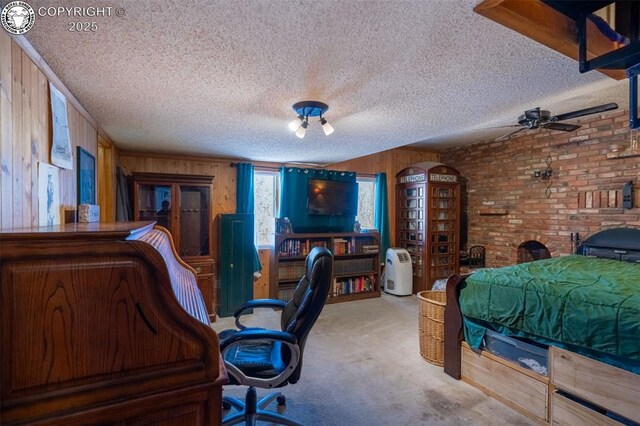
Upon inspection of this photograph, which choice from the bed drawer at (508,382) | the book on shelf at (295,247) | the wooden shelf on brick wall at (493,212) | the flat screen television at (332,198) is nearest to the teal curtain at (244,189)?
the book on shelf at (295,247)

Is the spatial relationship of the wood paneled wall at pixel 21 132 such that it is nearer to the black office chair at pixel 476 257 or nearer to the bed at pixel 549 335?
the bed at pixel 549 335

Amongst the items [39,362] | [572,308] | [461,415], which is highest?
[39,362]

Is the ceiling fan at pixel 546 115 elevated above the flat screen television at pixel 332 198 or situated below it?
above

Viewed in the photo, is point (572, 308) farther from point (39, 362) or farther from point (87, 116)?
point (87, 116)

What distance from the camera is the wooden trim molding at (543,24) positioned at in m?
1.18

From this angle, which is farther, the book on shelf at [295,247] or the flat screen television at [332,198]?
the flat screen television at [332,198]

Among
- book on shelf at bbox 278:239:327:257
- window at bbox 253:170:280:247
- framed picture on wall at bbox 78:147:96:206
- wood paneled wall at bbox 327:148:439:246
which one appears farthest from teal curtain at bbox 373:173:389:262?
framed picture on wall at bbox 78:147:96:206

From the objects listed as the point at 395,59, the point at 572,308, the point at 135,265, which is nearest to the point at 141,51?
the point at 135,265

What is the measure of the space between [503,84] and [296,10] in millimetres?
1436

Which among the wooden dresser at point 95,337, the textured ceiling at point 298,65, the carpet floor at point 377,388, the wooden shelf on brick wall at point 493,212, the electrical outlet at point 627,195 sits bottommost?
the carpet floor at point 377,388

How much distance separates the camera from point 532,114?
2.54 meters

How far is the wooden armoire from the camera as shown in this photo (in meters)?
5.09

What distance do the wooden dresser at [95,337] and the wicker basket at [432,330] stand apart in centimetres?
229

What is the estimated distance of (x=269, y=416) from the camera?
1.88 m
